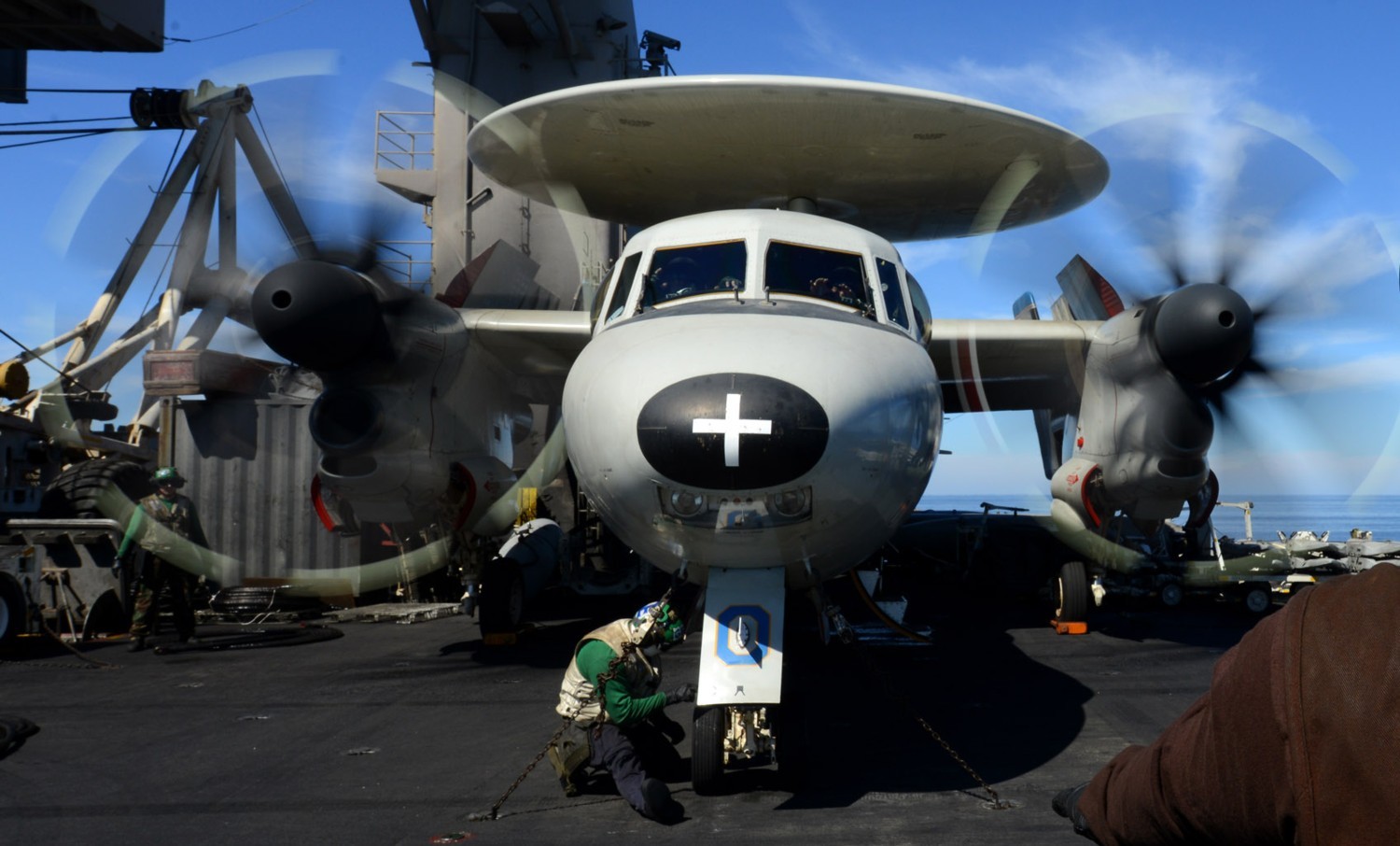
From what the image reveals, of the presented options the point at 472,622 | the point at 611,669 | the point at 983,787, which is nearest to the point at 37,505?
the point at 472,622

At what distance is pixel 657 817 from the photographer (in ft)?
18.5

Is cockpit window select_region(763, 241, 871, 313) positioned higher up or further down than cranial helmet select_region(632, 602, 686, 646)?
higher up

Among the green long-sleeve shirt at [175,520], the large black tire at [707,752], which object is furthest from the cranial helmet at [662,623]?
the green long-sleeve shirt at [175,520]

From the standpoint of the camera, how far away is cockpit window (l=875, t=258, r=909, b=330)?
25.0 ft

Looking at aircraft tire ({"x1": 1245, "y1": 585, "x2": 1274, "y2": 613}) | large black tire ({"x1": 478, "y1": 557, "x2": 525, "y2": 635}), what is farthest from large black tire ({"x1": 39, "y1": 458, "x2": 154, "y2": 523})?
aircraft tire ({"x1": 1245, "y1": 585, "x2": 1274, "y2": 613})

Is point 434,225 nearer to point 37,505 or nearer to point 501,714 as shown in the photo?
point 37,505

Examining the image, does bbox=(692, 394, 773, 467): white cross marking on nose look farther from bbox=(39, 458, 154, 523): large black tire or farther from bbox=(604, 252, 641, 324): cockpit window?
bbox=(39, 458, 154, 523): large black tire

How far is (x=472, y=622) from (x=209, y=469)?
421 centimetres

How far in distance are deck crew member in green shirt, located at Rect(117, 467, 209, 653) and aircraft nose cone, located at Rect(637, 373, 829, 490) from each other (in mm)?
7955

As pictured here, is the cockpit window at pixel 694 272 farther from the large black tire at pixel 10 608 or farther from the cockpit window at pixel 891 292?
the large black tire at pixel 10 608

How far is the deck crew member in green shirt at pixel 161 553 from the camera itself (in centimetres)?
1147

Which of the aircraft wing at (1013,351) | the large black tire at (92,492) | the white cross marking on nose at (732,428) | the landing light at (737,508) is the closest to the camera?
the white cross marking on nose at (732,428)

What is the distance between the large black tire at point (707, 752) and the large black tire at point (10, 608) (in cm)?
824

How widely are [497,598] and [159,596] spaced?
12.1 ft
